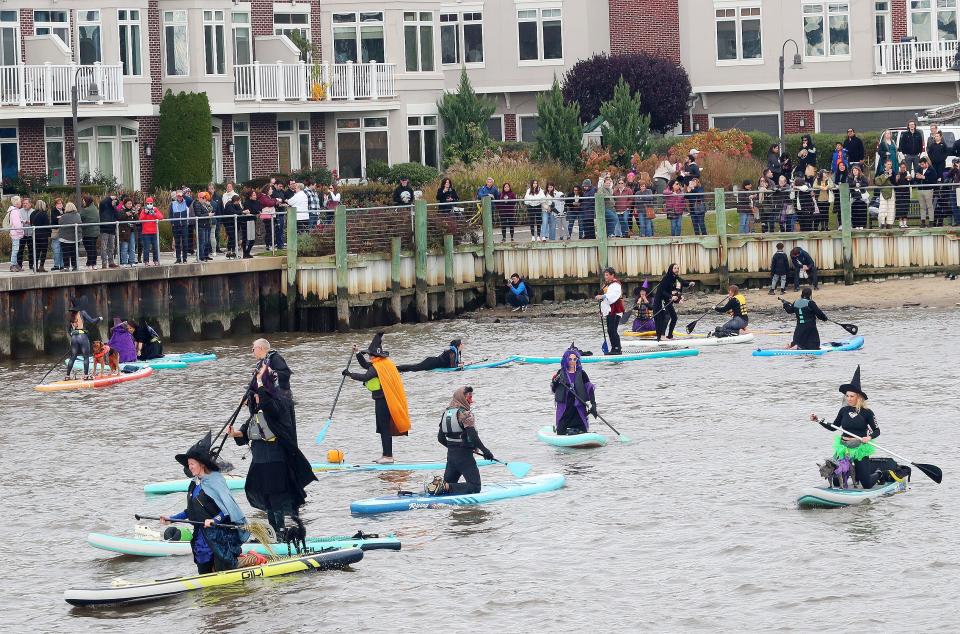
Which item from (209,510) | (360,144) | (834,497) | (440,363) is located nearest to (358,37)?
(360,144)

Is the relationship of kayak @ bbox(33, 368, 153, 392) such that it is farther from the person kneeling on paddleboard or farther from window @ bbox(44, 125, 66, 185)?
window @ bbox(44, 125, 66, 185)

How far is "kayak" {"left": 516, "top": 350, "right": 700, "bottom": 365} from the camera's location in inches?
1265

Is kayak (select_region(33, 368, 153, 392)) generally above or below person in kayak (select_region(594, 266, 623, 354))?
Answer: below

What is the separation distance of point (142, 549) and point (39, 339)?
16949 millimetres

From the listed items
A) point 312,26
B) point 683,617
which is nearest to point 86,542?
point 683,617

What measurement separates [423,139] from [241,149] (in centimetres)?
637

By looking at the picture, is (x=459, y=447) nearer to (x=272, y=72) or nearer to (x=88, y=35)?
(x=88, y=35)

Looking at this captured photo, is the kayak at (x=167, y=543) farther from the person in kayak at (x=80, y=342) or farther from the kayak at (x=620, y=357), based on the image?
the kayak at (x=620, y=357)

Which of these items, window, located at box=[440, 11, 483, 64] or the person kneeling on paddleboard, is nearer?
the person kneeling on paddleboard

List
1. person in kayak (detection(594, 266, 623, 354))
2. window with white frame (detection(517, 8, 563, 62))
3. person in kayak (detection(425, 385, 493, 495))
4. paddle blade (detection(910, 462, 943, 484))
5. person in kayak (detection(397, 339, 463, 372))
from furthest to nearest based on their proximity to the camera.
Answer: window with white frame (detection(517, 8, 563, 62))
person in kayak (detection(397, 339, 463, 372))
person in kayak (detection(594, 266, 623, 354))
paddle blade (detection(910, 462, 943, 484))
person in kayak (detection(425, 385, 493, 495))

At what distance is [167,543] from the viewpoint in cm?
1902

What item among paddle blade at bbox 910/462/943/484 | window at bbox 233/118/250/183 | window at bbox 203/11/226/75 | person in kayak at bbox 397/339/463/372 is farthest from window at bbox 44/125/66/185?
paddle blade at bbox 910/462/943/484

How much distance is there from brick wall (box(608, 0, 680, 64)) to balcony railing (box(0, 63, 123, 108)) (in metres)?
18.9

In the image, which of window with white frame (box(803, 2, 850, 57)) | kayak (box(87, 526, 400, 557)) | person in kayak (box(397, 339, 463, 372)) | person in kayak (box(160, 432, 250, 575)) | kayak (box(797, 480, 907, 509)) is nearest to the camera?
person in kayak (box(160, 432, 250, 575))
